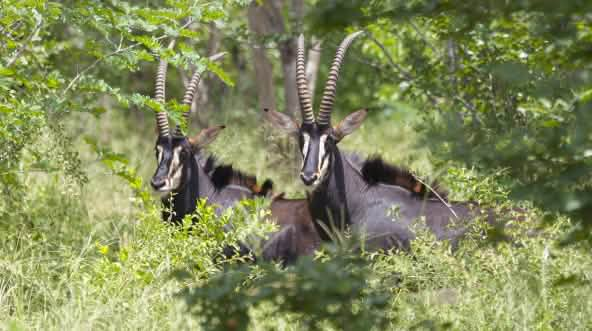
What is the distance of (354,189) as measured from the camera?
21.5 ft

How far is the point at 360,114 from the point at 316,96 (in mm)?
8777

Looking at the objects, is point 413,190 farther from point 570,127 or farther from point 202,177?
point 570,127

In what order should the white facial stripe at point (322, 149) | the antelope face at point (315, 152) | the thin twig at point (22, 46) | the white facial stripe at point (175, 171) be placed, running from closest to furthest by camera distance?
the thin twig at point (22, 46)
the antelope face at point (315, 152)
the white facial stripe at point (322, 149)
the white facial stripe at point (175, 171)

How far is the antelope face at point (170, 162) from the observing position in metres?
6.43

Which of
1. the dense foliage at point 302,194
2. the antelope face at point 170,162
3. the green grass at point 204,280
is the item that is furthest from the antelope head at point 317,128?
the green grass at point 204,280

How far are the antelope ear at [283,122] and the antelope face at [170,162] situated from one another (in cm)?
65

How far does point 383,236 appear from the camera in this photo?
628 cm

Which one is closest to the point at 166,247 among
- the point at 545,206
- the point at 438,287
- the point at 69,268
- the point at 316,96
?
the point at 69,268

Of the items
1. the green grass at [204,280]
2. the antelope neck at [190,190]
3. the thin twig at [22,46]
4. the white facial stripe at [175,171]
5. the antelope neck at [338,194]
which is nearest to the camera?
the green grass at [204,280]

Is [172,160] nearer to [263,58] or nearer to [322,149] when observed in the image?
[322,149]

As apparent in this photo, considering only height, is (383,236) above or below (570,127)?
below

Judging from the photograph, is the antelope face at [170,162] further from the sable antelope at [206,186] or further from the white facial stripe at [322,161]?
the white facial stripe at [322,161]

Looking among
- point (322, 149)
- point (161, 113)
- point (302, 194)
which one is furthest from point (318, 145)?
point (302, 194)

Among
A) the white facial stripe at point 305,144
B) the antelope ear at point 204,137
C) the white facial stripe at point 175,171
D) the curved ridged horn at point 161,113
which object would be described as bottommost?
the white facial stripe at point 175,171
